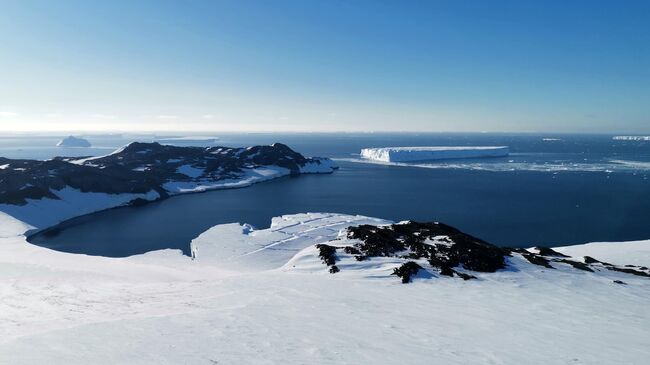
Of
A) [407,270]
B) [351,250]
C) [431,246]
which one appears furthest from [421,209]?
[407,270]

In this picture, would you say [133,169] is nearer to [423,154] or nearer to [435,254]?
[435,254]

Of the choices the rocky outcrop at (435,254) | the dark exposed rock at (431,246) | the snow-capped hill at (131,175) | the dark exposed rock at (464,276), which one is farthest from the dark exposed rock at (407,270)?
the snow-capped hill at (131,175)

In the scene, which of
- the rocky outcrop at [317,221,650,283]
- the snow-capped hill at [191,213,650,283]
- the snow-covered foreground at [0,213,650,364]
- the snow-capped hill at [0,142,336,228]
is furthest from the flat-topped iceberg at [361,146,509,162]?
the snow-covered foreground at [0,213,650,364]

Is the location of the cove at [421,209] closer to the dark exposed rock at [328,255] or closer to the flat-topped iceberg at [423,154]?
the dark exposed rock at [328,255]

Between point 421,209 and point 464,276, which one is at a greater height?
point 464,276

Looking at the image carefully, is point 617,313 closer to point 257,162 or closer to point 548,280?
point 548,280

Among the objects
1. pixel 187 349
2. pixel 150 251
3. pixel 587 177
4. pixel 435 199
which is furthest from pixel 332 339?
pixel 587 177

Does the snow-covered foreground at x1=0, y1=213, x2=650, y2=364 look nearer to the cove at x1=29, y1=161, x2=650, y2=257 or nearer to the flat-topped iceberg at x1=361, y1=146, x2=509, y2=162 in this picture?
the cove at x1=29, y1=161, x2=650, y2=257
